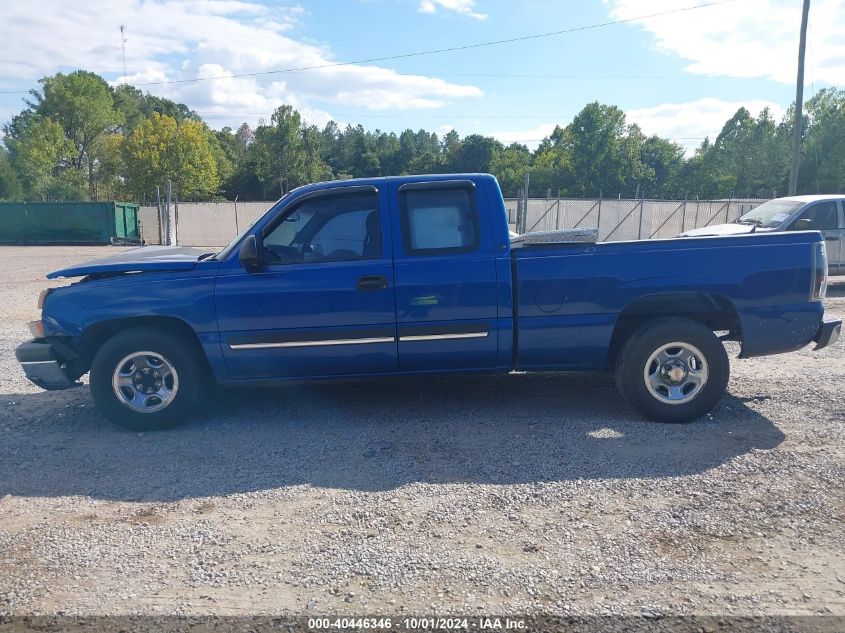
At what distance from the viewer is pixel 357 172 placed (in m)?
71.2

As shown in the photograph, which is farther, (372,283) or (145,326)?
(145,326)

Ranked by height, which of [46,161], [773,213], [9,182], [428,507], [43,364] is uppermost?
[46,161]

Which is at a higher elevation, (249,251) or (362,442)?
(249,251)

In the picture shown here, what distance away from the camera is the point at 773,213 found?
1277 centimetres

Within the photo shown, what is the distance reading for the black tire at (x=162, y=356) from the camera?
525cm

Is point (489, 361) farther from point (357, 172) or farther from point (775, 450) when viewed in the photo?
point (357, 172)

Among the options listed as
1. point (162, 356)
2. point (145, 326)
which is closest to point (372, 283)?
point (162, 356)

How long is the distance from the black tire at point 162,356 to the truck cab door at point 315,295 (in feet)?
1.12

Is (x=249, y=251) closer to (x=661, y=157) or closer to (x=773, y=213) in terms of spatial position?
(x=773, y=213)

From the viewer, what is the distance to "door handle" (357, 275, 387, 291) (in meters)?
5.20

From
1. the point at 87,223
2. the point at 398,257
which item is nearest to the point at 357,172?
the point at 87,223

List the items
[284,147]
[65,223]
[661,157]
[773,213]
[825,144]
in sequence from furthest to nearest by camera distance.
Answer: [661,157], [284,147], [825,144], [65,223], [773,213]

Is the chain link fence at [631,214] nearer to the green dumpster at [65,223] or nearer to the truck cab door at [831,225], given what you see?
the truck cab door at [831,225]

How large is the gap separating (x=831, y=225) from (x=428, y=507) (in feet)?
38.4
